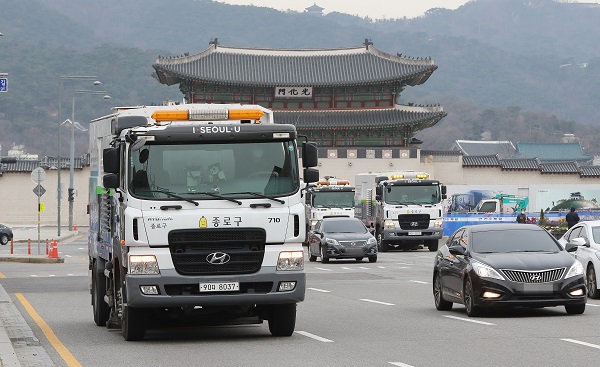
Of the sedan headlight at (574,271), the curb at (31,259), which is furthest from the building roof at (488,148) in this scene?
the sedan headlight at (574,271)

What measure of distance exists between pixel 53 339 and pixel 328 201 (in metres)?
40.5

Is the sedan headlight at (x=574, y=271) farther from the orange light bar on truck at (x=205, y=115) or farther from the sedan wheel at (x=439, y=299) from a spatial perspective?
the orange light bar on truck at (x=205, y=115)

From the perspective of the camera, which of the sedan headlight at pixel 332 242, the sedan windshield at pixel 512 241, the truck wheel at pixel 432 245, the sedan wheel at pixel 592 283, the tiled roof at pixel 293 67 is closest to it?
the sedan windshield at pixel 512 241

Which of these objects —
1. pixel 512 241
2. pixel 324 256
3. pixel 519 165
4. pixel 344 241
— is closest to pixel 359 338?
pixel 512 241

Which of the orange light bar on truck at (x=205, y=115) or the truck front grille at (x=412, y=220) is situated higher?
the orange light bar on truck at (x=205, y=115)

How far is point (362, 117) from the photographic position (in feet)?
286

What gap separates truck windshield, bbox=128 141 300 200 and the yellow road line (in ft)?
7.18

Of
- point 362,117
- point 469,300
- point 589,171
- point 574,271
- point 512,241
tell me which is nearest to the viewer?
point 574,271

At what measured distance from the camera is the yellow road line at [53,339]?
48.8 feet

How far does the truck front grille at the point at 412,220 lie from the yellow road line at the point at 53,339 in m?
27.6

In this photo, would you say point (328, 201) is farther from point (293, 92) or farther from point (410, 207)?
point (293, 92)

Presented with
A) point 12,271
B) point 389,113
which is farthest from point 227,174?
point 389,113

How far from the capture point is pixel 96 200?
67.5ft

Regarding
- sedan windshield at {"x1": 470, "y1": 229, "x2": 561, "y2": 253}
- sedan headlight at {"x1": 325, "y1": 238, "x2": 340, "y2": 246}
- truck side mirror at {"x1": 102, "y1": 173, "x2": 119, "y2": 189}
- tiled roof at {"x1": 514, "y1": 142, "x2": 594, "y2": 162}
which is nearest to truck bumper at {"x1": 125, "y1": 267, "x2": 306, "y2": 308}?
truck side mirror at {"x1": 102, "y1": 173, "x2": 119, "y2": 189}
